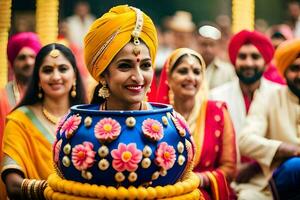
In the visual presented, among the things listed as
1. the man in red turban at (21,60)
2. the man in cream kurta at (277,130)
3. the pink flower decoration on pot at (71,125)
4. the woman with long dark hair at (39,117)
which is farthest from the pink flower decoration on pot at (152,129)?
the man in red turban at (21,60)

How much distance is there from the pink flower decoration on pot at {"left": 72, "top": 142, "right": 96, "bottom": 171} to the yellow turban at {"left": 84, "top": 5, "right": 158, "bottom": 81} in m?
0.47

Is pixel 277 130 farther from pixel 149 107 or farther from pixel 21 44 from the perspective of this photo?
pixel 21 44

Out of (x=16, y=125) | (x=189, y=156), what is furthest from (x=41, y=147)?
(x=189, y=156)

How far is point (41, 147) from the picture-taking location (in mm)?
5246

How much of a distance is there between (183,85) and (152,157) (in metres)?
2.14

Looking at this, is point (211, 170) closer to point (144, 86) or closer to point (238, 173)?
point (238, 173)

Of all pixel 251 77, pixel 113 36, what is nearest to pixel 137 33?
pixel 113 36

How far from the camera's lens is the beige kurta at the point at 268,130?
19.2 feet

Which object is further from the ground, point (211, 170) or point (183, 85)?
point (183, 85)

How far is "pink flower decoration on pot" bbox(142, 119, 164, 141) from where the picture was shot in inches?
147

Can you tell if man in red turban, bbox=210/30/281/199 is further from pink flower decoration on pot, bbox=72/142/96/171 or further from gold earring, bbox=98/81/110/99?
pink flower decoration on pot, bbox=72/142/96/171

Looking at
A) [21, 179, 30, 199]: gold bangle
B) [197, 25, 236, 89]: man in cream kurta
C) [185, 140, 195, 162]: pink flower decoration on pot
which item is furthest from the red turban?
[185, 140, 195, 162]: pink flower decoration on pot

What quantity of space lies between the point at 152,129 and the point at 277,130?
2465mm

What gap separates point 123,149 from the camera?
3.71 m
